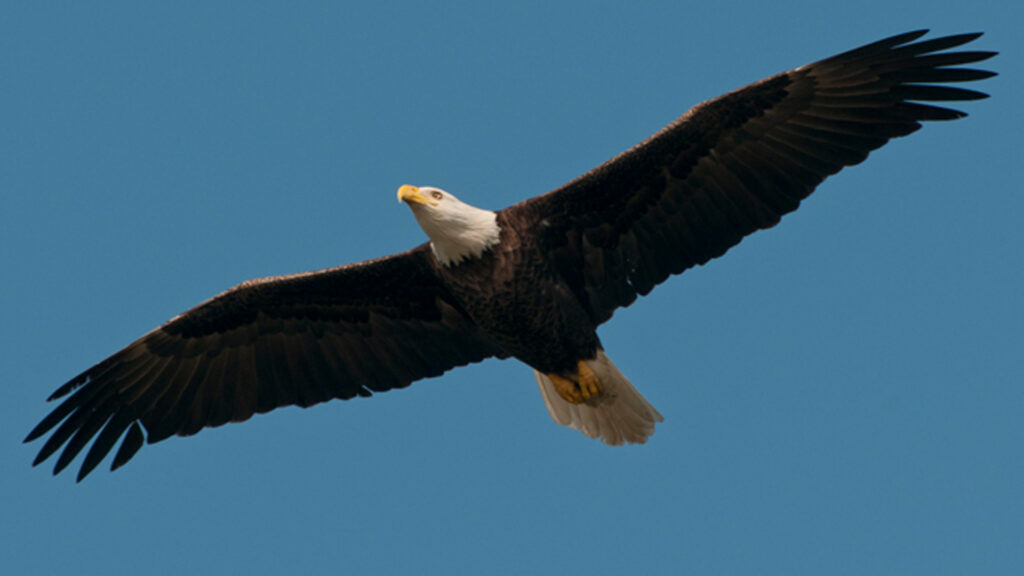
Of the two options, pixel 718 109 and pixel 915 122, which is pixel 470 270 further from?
pixel 915 122

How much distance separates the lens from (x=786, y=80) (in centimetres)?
1026

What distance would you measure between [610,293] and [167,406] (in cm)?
352

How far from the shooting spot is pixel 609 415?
442 inches

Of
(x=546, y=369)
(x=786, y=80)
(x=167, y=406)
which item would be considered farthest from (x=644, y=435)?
(x=167, y=406)

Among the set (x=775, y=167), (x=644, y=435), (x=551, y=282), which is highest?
(x=775, y=167)

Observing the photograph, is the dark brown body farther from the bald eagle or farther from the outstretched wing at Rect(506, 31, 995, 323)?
the outstretched wing at Rect(506, 31, 995, 323)

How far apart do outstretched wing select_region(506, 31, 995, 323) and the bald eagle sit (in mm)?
11

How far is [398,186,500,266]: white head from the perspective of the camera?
1009cm

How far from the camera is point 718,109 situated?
10.3 meters

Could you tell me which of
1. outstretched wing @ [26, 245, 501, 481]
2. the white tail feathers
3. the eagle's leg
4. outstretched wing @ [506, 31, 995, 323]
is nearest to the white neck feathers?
outstretched wing @ [506, 31, 995, 323]

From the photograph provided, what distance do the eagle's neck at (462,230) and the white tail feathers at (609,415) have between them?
1.47 meters

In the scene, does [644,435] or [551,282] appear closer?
[551,282]

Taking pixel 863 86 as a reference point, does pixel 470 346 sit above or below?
below

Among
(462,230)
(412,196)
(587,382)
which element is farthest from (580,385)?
(412,196)
